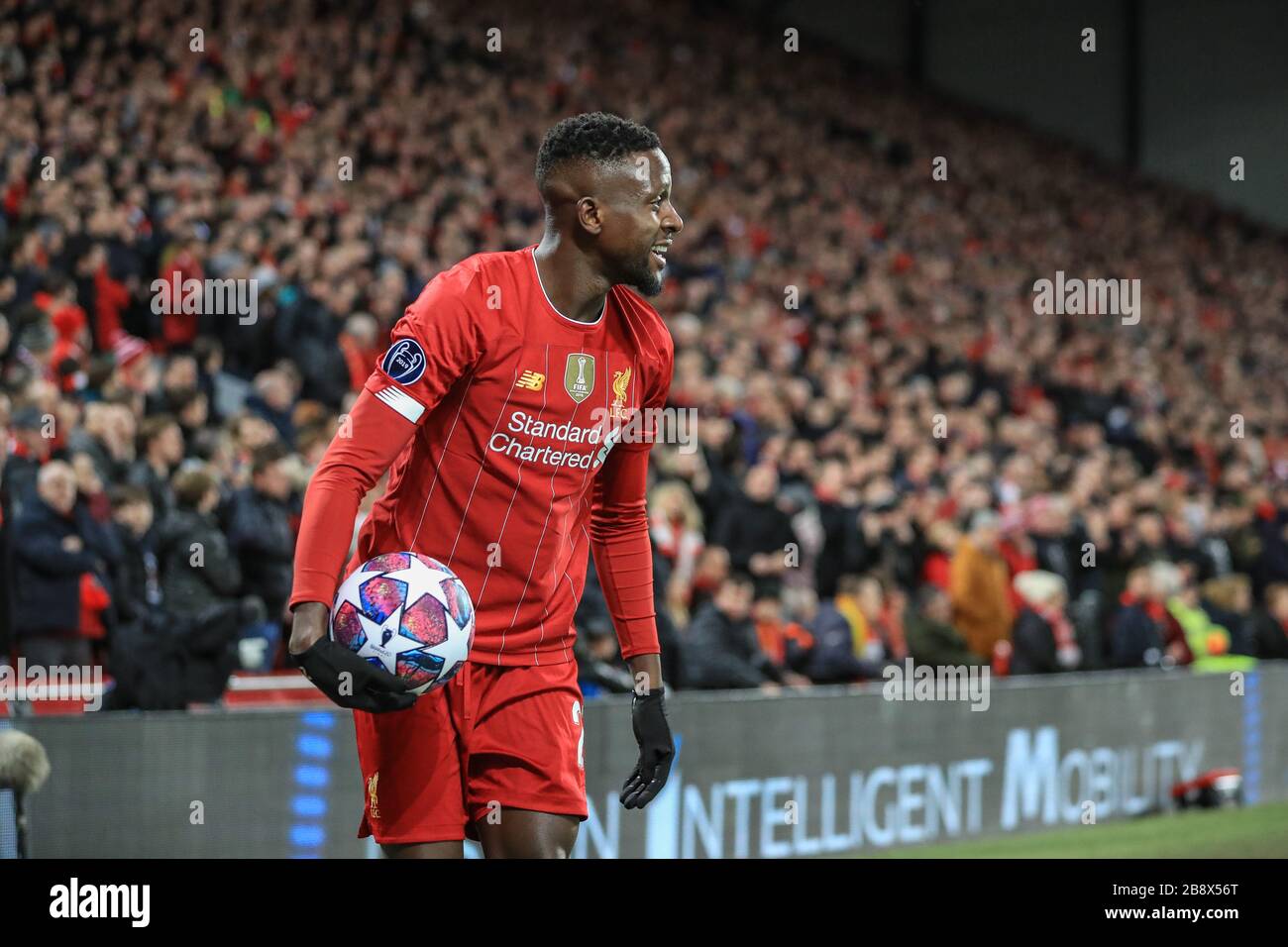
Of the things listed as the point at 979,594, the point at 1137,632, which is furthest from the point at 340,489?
the point at 1137,632

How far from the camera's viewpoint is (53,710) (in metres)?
7.01

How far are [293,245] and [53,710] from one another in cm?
493

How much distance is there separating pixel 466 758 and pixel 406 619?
45cm

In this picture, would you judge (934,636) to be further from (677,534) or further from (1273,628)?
(1273,628)

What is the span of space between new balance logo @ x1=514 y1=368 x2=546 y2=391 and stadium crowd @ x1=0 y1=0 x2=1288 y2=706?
3.58 meters

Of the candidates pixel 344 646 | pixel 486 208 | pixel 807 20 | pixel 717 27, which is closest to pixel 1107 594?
pixel 486 208

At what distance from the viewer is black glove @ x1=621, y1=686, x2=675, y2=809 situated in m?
4.13

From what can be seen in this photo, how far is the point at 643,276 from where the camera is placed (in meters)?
3.94

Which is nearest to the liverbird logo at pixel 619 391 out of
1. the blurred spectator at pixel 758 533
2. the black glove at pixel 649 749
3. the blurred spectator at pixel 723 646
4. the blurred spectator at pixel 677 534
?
the black glove at pixel 649 749

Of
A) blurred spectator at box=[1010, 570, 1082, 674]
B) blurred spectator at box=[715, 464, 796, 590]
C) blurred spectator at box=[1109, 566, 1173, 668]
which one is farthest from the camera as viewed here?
blurred spectator at box=[1109, 566, 1173, 668]
